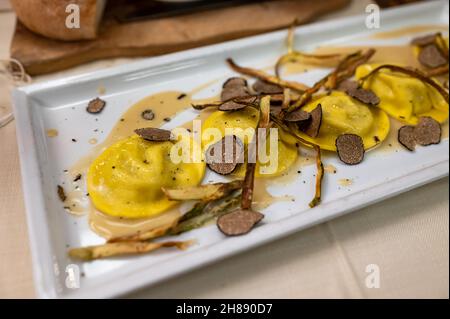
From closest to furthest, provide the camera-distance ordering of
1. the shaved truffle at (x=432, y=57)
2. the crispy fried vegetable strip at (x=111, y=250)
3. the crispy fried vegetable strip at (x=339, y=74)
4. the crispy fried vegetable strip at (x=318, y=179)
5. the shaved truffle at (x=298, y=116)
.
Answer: the crispy fried vegetable strip at (x=111, y=250)
the crispy fried vegetable strip at (x=318, y=179)
the shaved truffle at (x=298, y=116)
the crispy fried vegetable strip at (x=339, y=74)
the shaved truffle at (x=432, y=57)

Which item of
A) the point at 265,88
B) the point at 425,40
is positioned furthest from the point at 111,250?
the point at 425,40

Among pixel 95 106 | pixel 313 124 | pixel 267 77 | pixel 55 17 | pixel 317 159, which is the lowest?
pixel 317 159

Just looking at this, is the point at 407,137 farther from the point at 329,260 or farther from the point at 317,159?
the point at 329,260

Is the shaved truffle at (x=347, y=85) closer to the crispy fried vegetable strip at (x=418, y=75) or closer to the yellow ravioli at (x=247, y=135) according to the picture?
the crispy fried vegetable strip at (x=418, y=75)

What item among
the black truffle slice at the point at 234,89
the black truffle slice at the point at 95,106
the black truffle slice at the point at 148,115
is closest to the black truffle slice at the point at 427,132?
the black truffle slice at the point at 234,89

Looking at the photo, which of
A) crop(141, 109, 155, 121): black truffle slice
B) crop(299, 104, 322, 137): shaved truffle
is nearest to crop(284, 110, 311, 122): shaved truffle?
crop(299, 104, 322, 137): shaved truffle

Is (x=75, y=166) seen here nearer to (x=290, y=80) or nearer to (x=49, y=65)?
(x=49, y=65)
